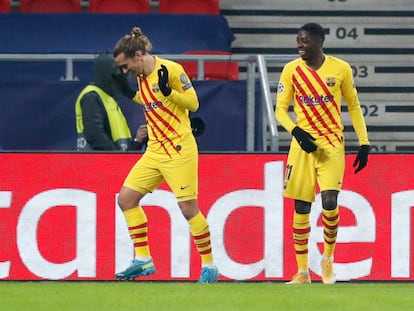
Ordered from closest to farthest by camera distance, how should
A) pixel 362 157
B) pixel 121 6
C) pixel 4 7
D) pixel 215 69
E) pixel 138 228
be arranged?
pixel 138 228 → pixel 362 157 → pixel 215 69 → pixel 4 7 → pixel 121 6

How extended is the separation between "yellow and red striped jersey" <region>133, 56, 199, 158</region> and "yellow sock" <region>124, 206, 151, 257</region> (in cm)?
49

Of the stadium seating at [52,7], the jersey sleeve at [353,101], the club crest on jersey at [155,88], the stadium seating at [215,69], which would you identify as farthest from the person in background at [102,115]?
the stadium seating at [52,7]

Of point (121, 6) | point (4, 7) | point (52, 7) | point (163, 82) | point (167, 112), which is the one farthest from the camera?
point (121, 6)

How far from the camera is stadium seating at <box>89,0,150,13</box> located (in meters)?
16.5

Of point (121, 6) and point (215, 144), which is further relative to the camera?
point (121, 6)

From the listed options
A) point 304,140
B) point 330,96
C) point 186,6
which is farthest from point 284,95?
point 186,6

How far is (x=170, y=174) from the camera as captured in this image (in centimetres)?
1095

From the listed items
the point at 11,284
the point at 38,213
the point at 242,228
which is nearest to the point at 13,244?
the point at 38,213

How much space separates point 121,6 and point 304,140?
6.21 meters

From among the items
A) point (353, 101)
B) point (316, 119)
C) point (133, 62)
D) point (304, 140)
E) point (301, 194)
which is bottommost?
point (301, 194)

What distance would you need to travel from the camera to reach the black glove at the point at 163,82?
10641 millimetres

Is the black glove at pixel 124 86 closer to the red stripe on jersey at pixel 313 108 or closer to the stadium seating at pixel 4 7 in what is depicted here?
the red stripe on jersey at pixel 313 108

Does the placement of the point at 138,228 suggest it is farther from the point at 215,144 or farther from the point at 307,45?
the point at 215,144

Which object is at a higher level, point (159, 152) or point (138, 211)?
point (159, 152)
